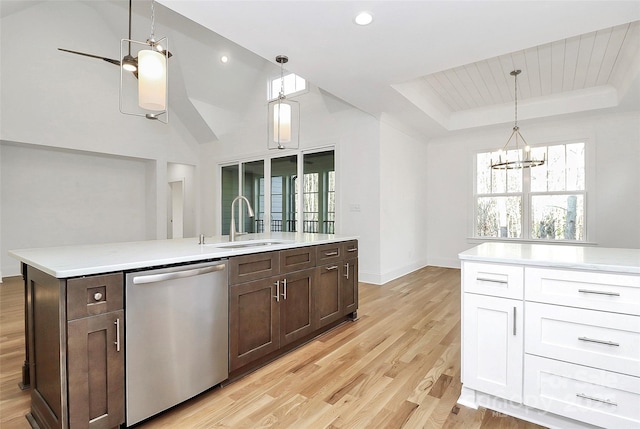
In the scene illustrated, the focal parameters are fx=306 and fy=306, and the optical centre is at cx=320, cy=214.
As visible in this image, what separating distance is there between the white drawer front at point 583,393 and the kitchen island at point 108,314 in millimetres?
1595

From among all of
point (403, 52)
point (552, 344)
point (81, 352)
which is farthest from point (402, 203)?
point (81, 352)

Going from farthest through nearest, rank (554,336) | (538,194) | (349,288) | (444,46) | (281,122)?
(538,194), (349,288), (281,122), (444,46), (554,336)

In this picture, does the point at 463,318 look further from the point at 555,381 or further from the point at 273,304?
the point at 273,304

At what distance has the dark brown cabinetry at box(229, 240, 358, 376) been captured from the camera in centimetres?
206

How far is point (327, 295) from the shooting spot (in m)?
2.84

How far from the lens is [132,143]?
6.41 meters

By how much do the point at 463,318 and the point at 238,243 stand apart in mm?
1713

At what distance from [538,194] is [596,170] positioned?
84 cm

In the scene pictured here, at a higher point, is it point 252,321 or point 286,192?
point 286,192

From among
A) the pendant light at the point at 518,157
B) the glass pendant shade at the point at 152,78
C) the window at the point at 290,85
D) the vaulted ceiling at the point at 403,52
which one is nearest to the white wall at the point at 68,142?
the vaulted ceiling at the point at 403,52

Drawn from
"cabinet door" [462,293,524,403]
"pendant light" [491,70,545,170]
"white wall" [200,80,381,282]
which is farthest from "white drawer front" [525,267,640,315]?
"white wall" [200,80,381,282]

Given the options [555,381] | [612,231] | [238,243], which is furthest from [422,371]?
[612,231]

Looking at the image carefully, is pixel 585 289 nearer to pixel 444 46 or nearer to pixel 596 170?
pixel 444 46

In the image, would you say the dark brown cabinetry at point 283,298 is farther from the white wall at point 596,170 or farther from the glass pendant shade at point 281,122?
the white wall at point 596,170
